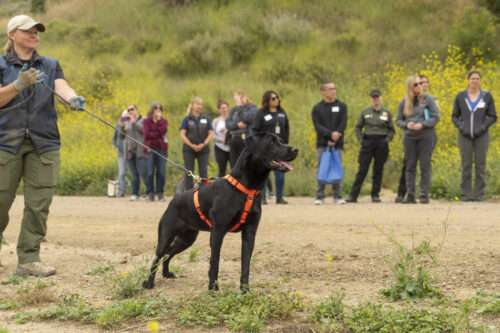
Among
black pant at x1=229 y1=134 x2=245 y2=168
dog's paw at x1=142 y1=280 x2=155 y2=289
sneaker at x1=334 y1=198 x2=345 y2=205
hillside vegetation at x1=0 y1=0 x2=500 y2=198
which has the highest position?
hillside vegetation at x1=0 y1=0 x2=500 y2=198

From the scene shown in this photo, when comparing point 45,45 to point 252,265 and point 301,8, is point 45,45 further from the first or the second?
point 252,265

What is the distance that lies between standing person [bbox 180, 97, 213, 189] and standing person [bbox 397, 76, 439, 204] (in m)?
3.74

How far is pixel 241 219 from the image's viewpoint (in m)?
7.03

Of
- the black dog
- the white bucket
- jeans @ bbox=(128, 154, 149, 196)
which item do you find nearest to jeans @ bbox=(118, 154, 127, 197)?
the white bucket

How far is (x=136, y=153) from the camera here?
1828 cm

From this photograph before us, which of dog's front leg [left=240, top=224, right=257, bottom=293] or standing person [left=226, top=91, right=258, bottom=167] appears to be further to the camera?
standing person [left=226, top=91, right=258, bottom=167]

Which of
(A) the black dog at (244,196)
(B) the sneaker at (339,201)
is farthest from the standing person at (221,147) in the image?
(A) the black dog at (244,196)

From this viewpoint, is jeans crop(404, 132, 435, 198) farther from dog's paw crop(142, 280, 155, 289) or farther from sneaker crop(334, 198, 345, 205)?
dog's paw crop(142, 280, 155, 289)

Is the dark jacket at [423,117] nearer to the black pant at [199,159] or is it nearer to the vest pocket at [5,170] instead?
the black pant at [199,159]

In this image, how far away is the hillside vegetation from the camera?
3017 cm

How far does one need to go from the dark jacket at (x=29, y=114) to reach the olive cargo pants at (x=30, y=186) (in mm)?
96

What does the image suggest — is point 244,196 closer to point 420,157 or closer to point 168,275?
point 168,275

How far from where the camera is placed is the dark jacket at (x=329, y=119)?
605 inches

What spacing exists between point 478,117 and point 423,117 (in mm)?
983
